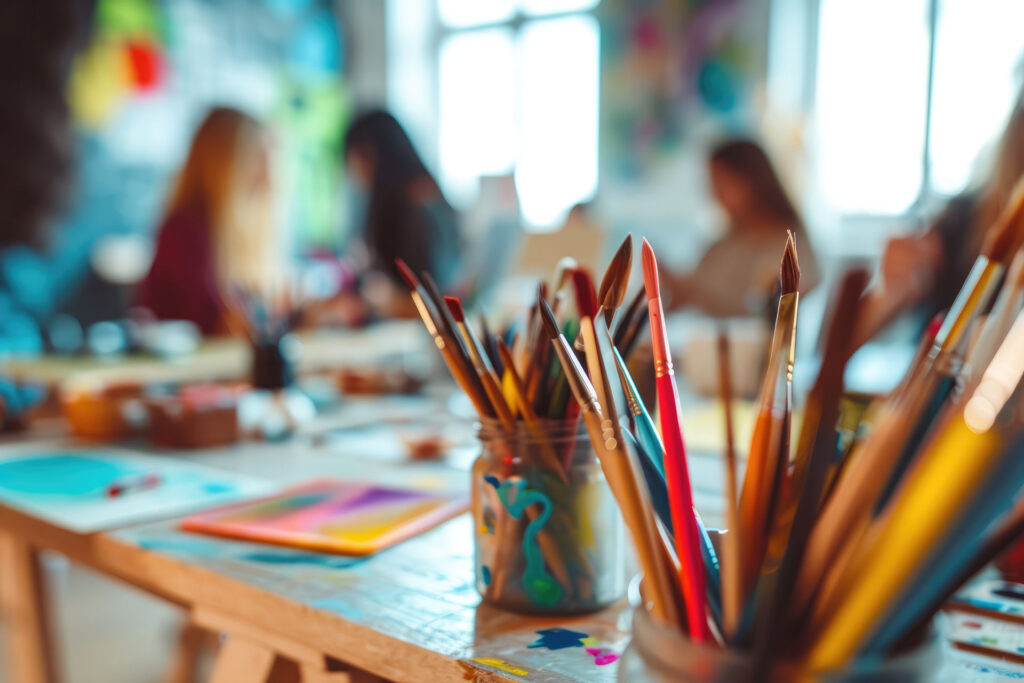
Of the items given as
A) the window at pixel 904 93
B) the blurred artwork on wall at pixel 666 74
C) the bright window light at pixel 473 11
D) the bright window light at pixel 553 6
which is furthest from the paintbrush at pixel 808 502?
the bright window light at pixel 473 11

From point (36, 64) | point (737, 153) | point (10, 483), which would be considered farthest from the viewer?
point (36, 64)

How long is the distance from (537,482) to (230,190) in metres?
1.96

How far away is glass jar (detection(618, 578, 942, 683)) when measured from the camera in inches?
9.0

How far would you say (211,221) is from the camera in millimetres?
2168

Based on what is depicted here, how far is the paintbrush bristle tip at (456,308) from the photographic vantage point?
42 cm

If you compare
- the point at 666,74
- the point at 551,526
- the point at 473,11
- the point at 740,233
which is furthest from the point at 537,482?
the point at 473,11

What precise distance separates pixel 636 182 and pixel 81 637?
127 inches

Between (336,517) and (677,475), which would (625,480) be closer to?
(677,475)

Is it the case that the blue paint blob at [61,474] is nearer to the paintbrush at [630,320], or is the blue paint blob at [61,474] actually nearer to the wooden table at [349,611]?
the wooden table at [349,611]

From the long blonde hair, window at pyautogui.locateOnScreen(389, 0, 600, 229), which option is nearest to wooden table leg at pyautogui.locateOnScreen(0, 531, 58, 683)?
the long blonde hair

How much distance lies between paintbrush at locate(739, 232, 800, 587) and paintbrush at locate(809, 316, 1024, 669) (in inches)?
1.5

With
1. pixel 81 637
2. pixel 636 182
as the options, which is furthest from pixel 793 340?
pixel 636 182

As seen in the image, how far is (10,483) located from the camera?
2.43ft

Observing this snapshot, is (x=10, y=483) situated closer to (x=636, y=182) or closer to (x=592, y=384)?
(x=592, y=384)
